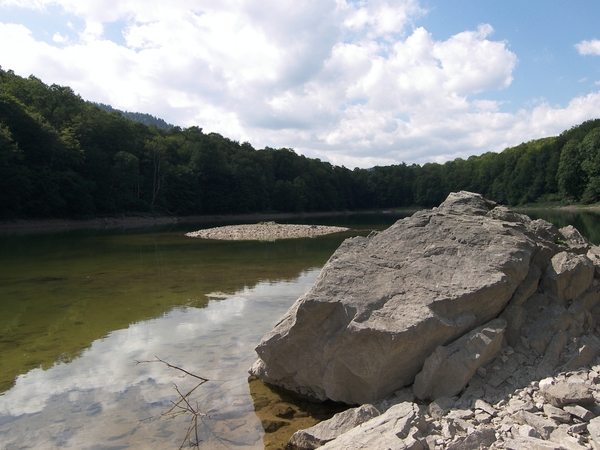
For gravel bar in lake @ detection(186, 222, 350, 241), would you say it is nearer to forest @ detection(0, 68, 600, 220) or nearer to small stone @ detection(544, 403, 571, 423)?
forest @ detection(0, 68, 600, 220)

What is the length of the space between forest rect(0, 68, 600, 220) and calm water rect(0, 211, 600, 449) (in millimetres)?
41204

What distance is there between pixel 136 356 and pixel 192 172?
80.9 meters

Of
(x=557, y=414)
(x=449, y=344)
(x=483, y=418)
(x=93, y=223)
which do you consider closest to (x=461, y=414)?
(x=483, y=418)

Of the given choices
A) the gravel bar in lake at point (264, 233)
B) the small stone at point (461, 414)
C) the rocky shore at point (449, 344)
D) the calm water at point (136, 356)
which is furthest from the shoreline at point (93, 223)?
the small stone at point (461, 414)

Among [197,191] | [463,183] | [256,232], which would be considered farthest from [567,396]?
[463,183]

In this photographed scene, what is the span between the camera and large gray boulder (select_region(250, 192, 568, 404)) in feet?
19.3

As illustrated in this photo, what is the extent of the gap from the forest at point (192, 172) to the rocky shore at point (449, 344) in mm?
50761

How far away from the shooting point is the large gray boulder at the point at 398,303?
5.88m

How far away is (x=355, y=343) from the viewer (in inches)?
235

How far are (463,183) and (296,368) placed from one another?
446 ft

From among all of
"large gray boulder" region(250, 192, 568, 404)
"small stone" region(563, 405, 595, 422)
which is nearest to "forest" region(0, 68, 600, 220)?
"large gray boulder" region(250, 192, 568, 404)

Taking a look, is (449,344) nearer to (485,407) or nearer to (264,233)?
(485,407)

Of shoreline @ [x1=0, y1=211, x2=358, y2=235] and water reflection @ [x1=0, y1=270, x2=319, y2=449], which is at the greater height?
shoreline @ [x1=0, y1=211, x2=358, y2=235]

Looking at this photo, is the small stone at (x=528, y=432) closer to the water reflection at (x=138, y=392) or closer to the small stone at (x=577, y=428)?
the small stone at (x=577, y=428)
